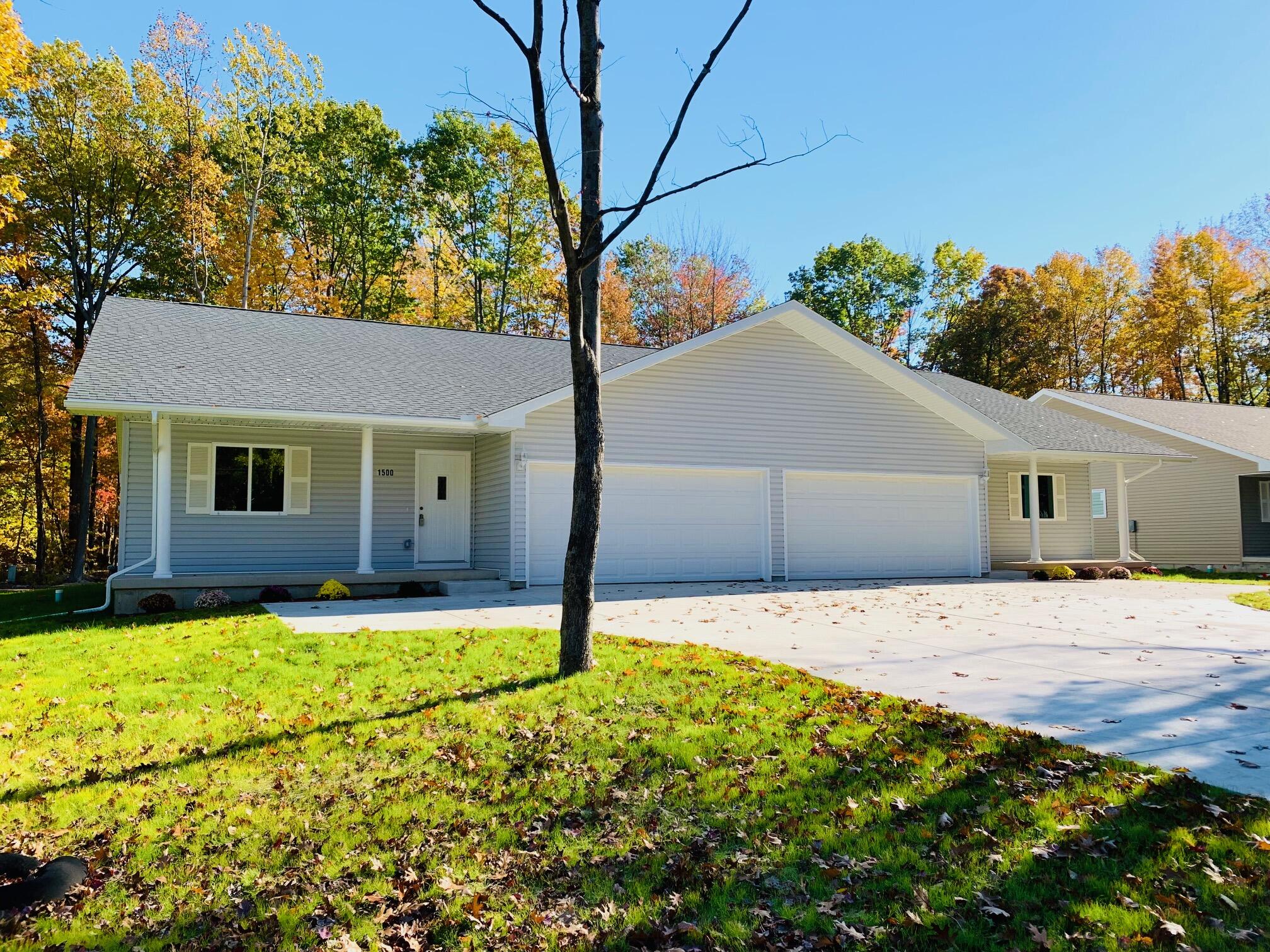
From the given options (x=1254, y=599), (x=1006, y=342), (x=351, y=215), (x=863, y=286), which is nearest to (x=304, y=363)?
(x=351, y=215)

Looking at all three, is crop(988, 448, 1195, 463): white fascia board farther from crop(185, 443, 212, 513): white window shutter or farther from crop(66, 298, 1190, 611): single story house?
crop(185, 443, 212, 513): white window shutter

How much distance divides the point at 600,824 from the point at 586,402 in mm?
3578

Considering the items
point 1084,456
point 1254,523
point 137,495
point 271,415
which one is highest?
point 271,415

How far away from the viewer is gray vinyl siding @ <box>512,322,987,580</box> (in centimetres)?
1548

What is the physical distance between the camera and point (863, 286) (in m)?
38.1

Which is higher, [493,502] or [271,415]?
[271,415]

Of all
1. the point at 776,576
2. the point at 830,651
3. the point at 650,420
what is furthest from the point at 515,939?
the point at 776,576

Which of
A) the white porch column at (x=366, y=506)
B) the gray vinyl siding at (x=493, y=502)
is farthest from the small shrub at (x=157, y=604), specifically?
the gray vinyl siding at (x=493, y=502)

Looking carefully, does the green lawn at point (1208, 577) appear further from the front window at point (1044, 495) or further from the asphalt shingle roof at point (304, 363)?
the asphalt shingle roof at point (304, 363)

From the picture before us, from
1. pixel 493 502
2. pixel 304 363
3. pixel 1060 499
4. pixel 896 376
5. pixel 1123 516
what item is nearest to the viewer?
pixel 304 363

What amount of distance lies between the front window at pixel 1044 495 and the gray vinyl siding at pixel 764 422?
2.69m

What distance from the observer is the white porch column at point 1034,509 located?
61.8ft

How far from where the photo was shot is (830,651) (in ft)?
26.5

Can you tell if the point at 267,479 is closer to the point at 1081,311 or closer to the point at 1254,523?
the point at 1254,523
